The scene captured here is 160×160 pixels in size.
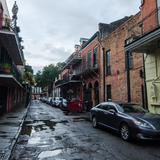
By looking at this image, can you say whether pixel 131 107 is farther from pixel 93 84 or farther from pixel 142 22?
pixel 93 84

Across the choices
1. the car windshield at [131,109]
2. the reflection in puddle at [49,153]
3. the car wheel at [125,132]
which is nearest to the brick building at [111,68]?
the car windshield at [131,109]

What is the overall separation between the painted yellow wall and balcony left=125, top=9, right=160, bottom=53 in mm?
521

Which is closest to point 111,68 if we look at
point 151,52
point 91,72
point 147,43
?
point 91,72

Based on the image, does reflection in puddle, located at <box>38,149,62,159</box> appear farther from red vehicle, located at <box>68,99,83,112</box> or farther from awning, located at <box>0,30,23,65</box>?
red vehicle, located at <box>68,99,83,112</box>

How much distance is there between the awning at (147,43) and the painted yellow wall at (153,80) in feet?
1.40

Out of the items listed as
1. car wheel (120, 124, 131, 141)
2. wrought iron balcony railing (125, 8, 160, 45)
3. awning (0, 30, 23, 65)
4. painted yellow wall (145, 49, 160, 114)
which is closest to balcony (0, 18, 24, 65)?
awning (0, 30, 23, 65)

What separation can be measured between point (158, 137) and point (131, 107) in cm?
259

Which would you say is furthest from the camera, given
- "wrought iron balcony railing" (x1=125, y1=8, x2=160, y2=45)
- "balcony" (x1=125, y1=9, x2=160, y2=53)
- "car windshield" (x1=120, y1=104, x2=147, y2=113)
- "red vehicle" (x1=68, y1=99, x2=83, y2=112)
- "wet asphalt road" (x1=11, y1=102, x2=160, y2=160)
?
"red vehicle" (x1=68, y1=99, x2=83, y2=112)

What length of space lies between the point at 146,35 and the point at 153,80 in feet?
10.3

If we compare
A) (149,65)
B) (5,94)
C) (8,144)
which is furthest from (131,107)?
(5,94)

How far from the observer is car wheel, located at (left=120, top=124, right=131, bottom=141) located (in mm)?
8581

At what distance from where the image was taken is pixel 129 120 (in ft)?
28.5

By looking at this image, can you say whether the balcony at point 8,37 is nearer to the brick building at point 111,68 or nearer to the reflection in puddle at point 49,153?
the brick building at point 111,68

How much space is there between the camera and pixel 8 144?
790 cm
